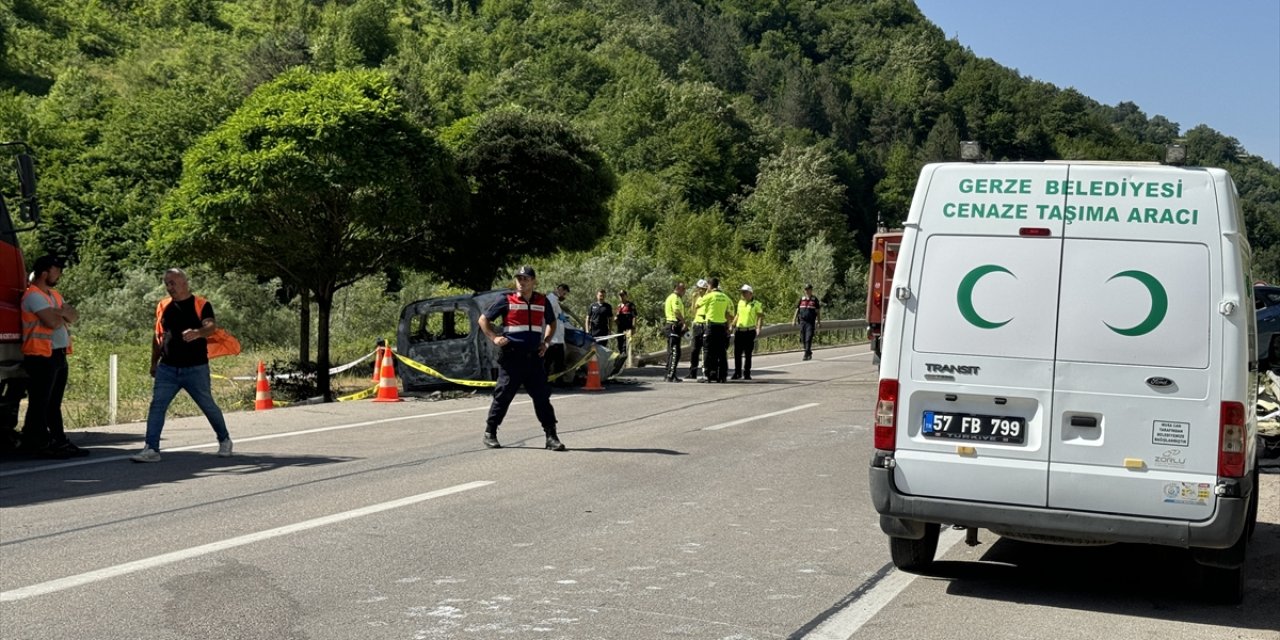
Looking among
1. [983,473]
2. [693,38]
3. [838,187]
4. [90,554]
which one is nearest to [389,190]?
[90,554]

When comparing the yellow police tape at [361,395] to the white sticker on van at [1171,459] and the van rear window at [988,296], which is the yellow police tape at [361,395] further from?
the white sticker on van at [1171,459]

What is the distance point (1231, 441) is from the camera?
6809 millimetres

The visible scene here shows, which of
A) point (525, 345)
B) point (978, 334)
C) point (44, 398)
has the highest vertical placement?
point (978, 334)

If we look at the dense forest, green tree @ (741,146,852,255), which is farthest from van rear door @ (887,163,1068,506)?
green tree @ (741,146,852,255)

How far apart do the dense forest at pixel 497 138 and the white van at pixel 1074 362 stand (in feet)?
17.3

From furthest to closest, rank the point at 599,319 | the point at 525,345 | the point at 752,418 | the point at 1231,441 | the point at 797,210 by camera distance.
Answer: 1. the point at 797,210
2. the point at 599,319
3. the point at 752,418
4. the point at 525,345
5. the point at 1231,441

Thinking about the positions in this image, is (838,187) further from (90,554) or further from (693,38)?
(90,554)

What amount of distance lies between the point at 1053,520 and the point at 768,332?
94.2ft

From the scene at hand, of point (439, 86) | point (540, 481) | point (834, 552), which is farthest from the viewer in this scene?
point (439, 86)

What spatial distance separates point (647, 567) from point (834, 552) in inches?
52.1

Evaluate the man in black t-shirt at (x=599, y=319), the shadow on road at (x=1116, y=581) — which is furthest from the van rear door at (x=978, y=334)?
the man in black t-shirt at (x=599, y=319)

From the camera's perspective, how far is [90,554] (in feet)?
25.6

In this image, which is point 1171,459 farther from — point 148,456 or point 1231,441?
point 148,456

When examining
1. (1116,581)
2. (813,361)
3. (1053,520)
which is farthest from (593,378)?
(1053,520)
